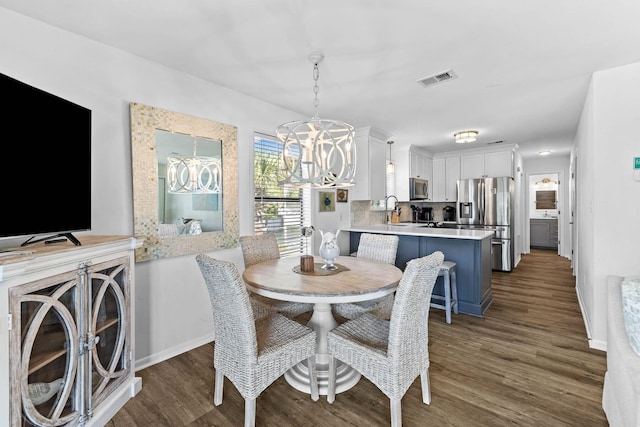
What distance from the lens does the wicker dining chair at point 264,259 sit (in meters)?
2.38

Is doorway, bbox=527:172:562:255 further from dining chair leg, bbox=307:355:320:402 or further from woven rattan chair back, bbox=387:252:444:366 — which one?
dining chair leg, bbox=307:355:320:402

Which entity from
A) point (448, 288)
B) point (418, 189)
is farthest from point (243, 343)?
point (418, 189)

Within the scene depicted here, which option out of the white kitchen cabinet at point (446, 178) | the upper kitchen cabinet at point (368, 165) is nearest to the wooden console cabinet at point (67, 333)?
the upper kitchen cabinet at point (368, 165)

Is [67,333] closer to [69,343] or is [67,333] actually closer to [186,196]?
[69,343]

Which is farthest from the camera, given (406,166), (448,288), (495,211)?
(406,166)

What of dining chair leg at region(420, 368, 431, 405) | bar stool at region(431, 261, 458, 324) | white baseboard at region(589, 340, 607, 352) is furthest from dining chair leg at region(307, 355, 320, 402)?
white baseboard at region(589, 340, 607, 352)

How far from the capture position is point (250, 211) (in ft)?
10.3

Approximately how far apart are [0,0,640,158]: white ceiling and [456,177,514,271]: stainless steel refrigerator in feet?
8.25

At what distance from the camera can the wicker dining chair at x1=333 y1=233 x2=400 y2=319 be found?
235 centimetres

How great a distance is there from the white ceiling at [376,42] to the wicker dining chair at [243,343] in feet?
4.89

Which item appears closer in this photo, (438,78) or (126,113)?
(126,113)

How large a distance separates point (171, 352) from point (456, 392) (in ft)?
7.35

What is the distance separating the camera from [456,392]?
201 centimetres

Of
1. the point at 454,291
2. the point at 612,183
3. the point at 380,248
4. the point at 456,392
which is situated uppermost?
the point at 612,183
